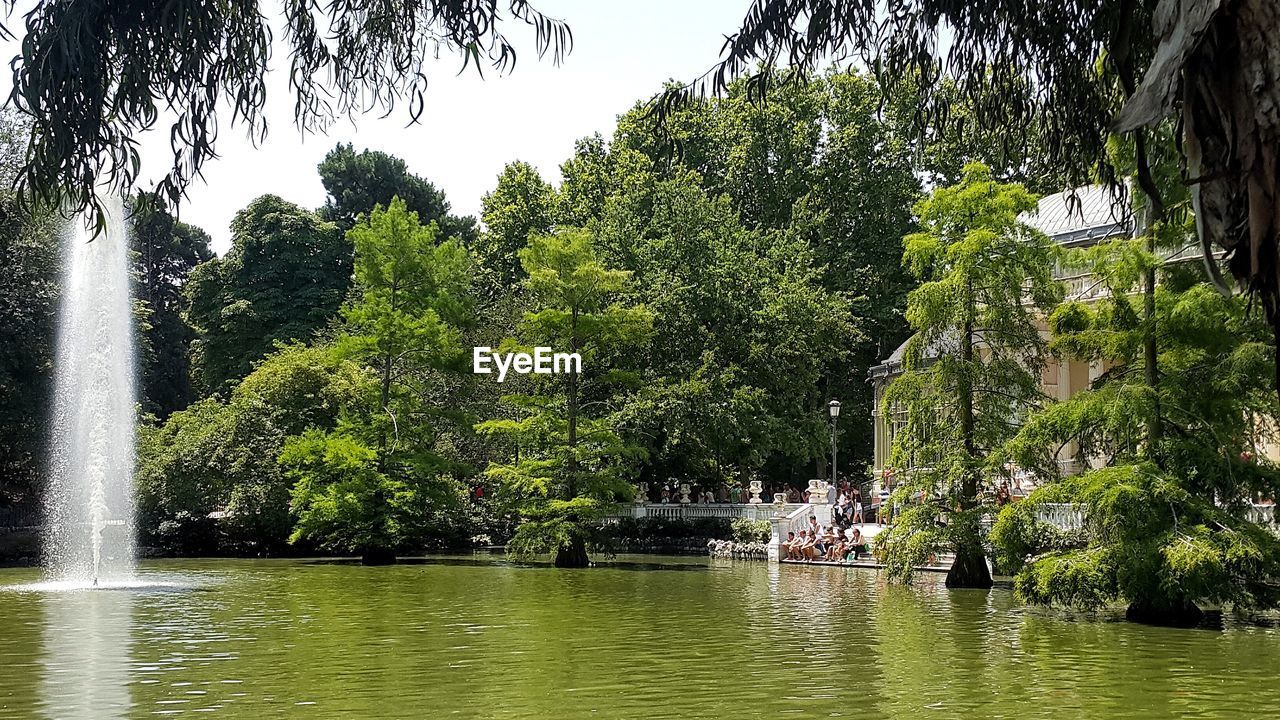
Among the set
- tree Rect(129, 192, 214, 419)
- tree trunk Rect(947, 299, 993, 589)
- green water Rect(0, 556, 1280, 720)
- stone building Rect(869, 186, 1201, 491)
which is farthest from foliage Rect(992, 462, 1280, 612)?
tree Rect(129, 192, 214, 419)

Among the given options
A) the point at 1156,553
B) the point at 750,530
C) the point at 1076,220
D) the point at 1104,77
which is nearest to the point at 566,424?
the point at 750,530

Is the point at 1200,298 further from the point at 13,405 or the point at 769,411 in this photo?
the point at 13,405

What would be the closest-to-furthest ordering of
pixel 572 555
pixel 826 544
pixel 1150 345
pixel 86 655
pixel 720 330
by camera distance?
pixel 86 655, pixel 1150 345, pixel 572 555, pixel 826 544, pixel 720 330

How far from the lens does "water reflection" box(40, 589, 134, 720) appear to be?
11.8 metres

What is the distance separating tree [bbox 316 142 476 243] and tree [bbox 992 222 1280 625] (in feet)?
156

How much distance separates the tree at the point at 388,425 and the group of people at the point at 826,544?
365 inches

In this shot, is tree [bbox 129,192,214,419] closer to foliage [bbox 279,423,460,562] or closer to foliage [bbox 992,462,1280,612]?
foliage [bbox 279,423,460,562]

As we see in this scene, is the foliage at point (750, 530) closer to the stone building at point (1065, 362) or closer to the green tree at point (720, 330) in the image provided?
the green tree at point (720, 330)

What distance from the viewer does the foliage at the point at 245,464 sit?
38781 millimetres

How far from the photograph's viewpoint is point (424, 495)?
1454 inches

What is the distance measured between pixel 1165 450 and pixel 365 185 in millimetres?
52207

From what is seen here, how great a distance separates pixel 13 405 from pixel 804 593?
25.7 metres

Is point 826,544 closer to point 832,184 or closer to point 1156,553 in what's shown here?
point 1156,553

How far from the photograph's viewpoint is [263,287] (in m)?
56.9
